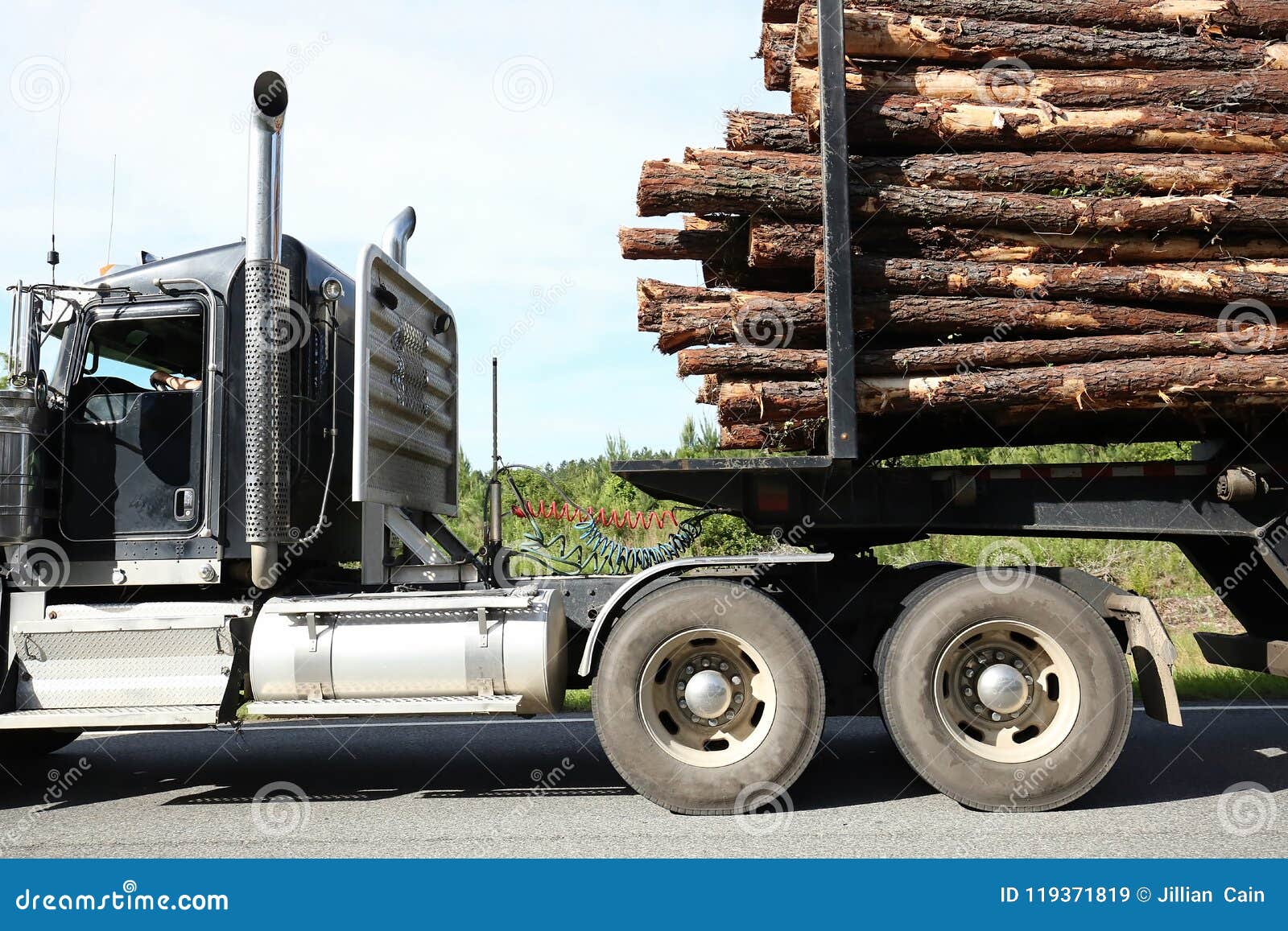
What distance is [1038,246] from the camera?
19.2 ft

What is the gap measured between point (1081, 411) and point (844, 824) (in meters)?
2.75

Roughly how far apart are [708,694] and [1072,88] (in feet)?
13.4

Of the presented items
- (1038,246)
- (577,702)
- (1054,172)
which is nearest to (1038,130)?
(1054,172)

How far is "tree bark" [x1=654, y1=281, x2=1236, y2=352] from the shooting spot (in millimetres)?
5734

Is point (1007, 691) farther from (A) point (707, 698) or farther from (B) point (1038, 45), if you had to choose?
(B) point (1038, 45)

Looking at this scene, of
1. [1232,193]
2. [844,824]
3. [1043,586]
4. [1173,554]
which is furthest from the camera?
[1173,554]

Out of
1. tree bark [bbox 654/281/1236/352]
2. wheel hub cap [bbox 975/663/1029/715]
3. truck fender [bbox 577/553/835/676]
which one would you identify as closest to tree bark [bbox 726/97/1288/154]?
tree bark [bbox 654/281/1236/352]

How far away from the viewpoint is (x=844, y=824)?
5.17 m

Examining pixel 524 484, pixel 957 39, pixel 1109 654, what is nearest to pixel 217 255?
pixel 524 484

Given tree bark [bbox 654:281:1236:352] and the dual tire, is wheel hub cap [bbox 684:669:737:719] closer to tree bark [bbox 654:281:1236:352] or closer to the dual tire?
the dual tire

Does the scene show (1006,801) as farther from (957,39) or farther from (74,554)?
(74,554)

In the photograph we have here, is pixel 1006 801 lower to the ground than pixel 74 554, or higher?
lower

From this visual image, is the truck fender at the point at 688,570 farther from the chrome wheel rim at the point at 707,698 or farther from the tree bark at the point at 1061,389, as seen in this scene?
the tree bark at the point at 1061,389

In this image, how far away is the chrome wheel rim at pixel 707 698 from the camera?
549cm
